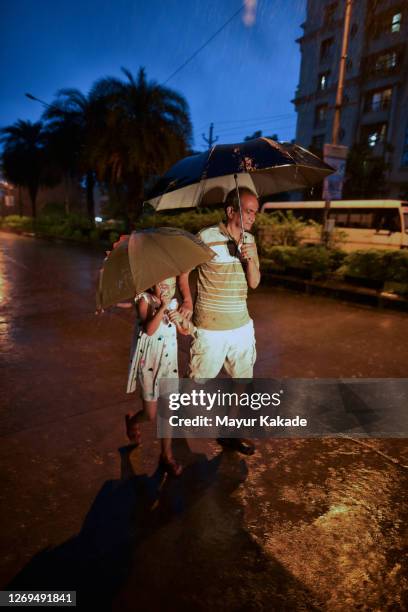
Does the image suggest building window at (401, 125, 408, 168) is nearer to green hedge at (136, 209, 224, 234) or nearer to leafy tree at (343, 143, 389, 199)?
leafy tree at (343, 143, 389, 199)

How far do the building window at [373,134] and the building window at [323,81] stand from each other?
17.3ft

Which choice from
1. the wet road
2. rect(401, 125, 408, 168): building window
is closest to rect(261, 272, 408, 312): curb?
the wet road

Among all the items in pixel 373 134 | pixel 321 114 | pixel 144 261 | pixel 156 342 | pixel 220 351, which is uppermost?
pixel 321 114

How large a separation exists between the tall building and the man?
26.6m

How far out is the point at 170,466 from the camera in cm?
277

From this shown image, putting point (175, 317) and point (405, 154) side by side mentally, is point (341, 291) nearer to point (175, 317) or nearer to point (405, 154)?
point (175, 317)

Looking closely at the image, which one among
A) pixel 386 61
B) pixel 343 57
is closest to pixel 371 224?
pixel 343 57

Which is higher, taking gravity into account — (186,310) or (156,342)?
(186,310)

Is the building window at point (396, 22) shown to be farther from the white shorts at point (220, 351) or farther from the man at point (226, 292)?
the white shorts at point (220, 351)

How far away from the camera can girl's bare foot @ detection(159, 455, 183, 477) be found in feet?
9.06

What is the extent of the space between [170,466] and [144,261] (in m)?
1.50

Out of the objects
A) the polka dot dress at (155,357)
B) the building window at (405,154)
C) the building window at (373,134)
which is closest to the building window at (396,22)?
the building window at (373,134)

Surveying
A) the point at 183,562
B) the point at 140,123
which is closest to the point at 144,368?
the point at 183,562

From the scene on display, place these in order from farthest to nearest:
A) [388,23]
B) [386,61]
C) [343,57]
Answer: [386,61] → [388,23] → [343,57]
